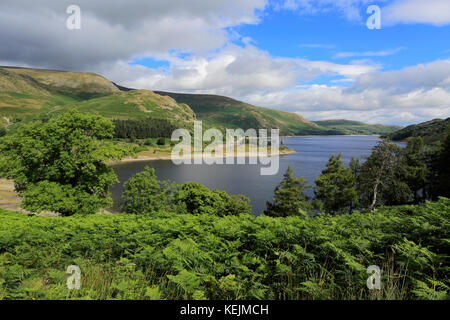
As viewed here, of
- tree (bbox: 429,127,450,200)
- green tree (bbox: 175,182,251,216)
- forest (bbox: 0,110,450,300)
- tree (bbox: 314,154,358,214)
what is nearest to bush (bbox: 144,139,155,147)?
green tree (bbox: 175,182,251,216)

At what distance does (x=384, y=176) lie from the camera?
1292 inches

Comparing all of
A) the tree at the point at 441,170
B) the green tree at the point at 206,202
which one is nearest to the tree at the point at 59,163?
the green tree at the point at 206,202

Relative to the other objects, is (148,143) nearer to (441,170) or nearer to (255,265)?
(441,170)

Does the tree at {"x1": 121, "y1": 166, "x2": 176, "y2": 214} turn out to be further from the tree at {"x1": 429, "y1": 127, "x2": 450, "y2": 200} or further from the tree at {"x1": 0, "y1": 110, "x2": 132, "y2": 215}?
the tree at {"x1": 429, "y1": 127, "x2": 450, "y2": 200}

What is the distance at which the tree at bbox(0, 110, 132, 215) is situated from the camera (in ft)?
68.3

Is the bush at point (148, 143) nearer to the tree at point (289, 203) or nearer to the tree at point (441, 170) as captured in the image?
the tree at point (289, 203)

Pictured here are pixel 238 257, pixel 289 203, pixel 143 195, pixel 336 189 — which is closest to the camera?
pixel 238 257

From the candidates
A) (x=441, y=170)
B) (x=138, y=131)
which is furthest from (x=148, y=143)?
(x=441, y=170)

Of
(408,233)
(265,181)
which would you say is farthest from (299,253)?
(265,181)

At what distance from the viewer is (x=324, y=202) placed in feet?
123

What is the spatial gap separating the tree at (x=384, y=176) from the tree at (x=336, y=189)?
6.37 ft

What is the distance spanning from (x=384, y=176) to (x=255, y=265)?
35.0 meters

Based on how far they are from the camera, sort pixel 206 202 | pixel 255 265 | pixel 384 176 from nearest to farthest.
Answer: pixel 255 265, pixel 384 176, pixel 206 202
